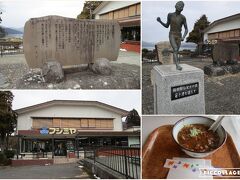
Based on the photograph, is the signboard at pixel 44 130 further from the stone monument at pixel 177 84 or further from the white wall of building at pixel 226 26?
the white wall of building at pixel 226 26

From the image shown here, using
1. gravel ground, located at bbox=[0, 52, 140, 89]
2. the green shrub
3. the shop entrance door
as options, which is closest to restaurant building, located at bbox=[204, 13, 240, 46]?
gravel ground, located at bbox=[0, 52, 140, 89]

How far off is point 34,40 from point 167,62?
5.70ft

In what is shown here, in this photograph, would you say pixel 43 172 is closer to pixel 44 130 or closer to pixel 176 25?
pixel 44 130

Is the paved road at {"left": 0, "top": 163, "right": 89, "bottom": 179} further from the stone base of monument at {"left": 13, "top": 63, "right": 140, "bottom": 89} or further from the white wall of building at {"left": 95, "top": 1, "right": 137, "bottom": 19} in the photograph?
the white wall of building at {"left": 95, "top": 1, "right": 137, "bottom": 19}

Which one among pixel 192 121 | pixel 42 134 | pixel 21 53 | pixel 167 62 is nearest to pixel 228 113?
pixel 192 121

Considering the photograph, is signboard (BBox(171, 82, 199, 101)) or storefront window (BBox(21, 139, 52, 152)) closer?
signboard (BBox(171, 82, 199, 101))

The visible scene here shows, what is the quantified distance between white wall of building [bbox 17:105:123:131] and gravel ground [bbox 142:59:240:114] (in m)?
0.51

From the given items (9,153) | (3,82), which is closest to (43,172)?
(9,153)

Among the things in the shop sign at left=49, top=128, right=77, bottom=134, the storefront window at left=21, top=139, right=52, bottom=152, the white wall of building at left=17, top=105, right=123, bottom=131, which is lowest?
the storefront window at left=21, top=139, right=52, bottom=152

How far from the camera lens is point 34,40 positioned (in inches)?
192

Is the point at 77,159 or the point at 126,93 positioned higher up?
the point at 126,93

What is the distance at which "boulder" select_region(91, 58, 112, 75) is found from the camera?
5.16m

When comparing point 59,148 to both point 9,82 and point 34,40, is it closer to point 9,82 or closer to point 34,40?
point 9,82

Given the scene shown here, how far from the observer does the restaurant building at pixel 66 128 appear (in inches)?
200
